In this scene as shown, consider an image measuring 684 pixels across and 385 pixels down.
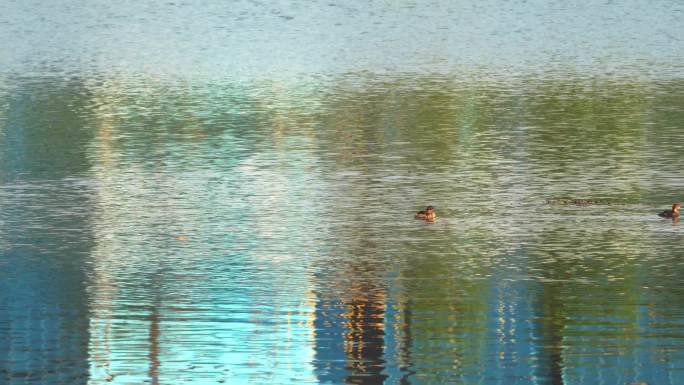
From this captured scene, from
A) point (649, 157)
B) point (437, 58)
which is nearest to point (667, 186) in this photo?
point (649, 157)

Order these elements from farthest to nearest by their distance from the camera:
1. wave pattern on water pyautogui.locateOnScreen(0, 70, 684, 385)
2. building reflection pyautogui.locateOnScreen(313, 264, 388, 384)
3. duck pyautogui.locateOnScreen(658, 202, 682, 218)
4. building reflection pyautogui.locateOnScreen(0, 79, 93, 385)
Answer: duck pyautogui.locateOnScreen(658, 202, 682, 218) < building reflection pyautogui.locateOnScreen(0, 79, 93, 385) < wave pattern on water pyautogui.locateOnScreen(0, 70, 684, 385) < building reflection pyautogui.locateOnScreen(313, 264, 388, 384)

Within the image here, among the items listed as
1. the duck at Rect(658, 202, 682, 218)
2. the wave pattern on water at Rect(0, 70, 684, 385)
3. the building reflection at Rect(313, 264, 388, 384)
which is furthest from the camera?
the duck at Rect(658, 202, 682, 218)

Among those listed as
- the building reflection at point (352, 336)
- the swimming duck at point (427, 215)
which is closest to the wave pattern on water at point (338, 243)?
the building reflection at point (352, 336)

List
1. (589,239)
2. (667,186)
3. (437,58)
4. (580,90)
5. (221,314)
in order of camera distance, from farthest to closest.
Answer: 1. (437,58)
2. (580,90)
3. (667,186)
4. (589,239)
5. (221,314)

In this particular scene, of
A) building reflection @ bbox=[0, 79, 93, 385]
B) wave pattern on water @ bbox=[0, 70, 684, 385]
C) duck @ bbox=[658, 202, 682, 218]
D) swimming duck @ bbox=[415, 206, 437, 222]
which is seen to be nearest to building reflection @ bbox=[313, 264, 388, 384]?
wave pattern on water @ bbox=[0, 70, 684, 385]

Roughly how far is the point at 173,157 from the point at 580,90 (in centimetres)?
1959

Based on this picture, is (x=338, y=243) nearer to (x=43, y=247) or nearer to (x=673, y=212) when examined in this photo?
(x=43, y=247)

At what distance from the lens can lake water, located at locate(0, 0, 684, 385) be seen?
893 inches

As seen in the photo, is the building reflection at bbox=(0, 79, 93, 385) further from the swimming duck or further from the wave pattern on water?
the swimming duck

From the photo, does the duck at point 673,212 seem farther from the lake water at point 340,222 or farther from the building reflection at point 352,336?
the building reflection at point 352,336

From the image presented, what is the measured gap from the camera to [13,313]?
25031 millimetres

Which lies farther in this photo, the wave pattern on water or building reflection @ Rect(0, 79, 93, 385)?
building reflection @ Rect(0, 79, 93, 385)

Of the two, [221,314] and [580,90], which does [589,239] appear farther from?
[580,90]

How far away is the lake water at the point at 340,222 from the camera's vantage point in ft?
74.4
